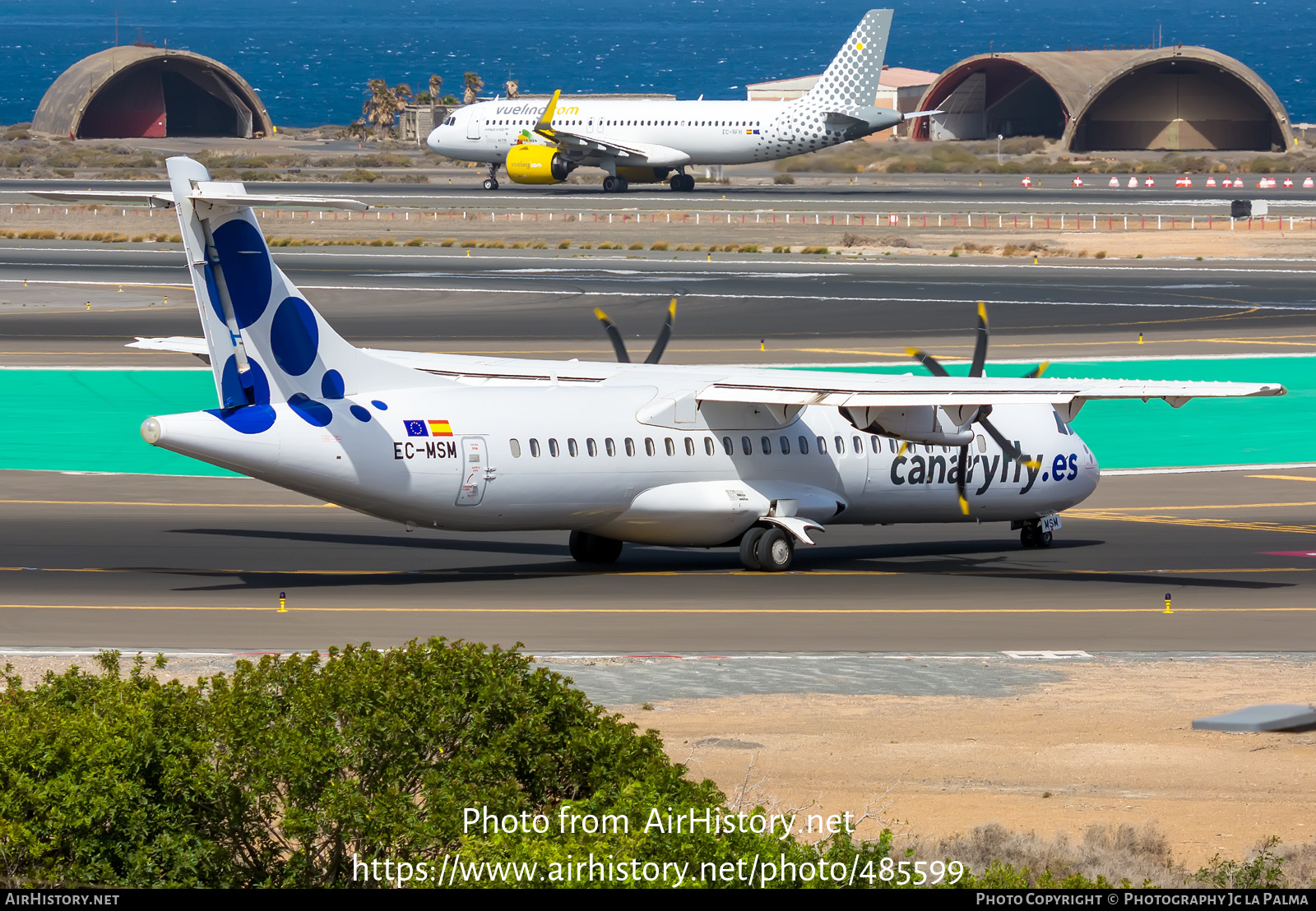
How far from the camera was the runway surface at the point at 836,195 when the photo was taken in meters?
107

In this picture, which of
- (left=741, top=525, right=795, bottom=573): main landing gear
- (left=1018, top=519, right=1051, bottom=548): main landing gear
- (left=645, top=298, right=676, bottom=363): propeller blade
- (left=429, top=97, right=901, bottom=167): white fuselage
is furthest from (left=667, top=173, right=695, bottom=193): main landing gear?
(left=741, top=525, right=795, bottom=573): main landing gear

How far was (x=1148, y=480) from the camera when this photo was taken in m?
40.6

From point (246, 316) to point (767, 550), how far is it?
953 centimetres

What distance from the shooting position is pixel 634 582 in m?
29.7

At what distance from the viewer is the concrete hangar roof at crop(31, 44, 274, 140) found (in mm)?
177500

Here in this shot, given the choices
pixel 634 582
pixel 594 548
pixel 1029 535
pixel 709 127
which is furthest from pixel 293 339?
pixel 709 127

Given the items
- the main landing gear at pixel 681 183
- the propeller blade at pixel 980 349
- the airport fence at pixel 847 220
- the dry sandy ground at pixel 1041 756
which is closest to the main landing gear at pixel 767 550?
the propeller blade at pixel 980 349

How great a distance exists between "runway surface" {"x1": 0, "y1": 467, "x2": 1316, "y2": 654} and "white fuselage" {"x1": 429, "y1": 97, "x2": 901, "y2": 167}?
73452 millimetres

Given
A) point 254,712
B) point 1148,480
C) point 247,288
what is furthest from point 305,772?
point 1148,480

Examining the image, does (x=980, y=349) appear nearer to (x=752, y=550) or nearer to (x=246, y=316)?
(x=752, y=550)

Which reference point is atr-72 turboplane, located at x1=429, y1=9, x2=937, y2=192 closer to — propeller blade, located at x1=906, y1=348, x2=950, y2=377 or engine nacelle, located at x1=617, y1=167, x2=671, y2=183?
engine nacelle, located at x1=617, y1=167, x2=671, y2=183

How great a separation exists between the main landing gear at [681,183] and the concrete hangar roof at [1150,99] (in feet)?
148

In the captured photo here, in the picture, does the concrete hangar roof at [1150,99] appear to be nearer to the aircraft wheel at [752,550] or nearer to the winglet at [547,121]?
the winglet at [547,121]
